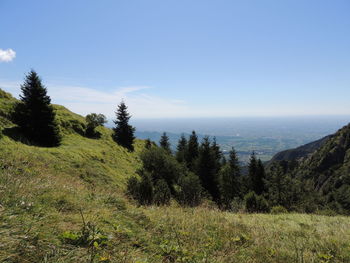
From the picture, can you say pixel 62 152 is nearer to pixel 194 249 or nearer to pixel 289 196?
pixel 194 249

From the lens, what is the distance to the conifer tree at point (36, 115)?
18.8 metres

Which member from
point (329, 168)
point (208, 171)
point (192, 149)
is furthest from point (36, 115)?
point (329, 168)

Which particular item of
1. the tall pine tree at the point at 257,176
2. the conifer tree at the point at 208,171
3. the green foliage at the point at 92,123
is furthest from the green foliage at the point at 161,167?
the tall pine tree at the point at 257,176

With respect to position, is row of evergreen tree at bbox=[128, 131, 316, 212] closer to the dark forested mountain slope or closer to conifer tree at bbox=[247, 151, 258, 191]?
conifer tree at bbox=[247, 151, 258, 191]

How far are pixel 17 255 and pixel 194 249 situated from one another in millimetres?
3096

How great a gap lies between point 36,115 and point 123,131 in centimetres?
1865

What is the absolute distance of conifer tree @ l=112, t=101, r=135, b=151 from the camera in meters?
36.5

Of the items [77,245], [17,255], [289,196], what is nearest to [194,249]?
[77,245]

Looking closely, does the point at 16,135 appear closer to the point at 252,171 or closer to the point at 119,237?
the point at 119,237

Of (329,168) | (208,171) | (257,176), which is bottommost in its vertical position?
(329,168)

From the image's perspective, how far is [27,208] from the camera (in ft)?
11.7

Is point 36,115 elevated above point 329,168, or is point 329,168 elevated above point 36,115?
point 36,115

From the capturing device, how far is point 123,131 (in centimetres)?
3725

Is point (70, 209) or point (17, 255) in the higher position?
point (17, 255)
